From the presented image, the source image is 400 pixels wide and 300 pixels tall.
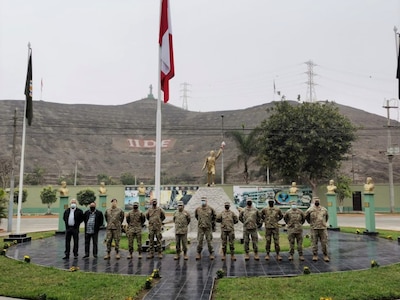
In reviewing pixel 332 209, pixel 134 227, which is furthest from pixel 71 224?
pixel 332 209

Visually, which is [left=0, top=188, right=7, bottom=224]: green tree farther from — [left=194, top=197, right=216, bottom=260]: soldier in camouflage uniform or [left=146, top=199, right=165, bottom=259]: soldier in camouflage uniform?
[left=194, top=197, right=216, bottom=260]: soldier in camouflage uniform

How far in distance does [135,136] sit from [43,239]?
8369 cm

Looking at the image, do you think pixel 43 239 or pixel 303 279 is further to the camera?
pixel 43 239

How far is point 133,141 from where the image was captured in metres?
93.1

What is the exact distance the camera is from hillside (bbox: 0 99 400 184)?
70188mm

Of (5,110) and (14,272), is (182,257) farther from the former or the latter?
(5,110)

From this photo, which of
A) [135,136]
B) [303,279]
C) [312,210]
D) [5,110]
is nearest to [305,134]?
[312,210]

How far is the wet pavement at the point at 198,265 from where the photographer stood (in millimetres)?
6773

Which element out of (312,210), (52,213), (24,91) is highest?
Answer: (24,91)

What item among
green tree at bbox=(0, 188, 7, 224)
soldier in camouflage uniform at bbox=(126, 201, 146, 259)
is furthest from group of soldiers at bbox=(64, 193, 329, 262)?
green tree at bbox=(0, 188, 7, 224)

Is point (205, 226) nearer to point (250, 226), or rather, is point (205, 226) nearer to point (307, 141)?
point (250, 226)

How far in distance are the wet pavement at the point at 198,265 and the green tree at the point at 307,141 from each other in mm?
17175

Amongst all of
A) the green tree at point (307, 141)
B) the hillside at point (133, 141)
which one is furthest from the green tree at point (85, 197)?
the hillside at point (133, 141)

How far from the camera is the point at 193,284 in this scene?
6.90 meters
